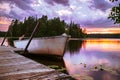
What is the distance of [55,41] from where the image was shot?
15.3 meters

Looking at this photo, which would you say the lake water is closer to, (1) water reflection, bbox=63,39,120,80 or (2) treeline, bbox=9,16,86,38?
(1) water reflection, bbox=63,39,120,80

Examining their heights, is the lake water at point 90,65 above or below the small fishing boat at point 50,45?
below

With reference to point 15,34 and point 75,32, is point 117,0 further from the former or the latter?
point 75,32

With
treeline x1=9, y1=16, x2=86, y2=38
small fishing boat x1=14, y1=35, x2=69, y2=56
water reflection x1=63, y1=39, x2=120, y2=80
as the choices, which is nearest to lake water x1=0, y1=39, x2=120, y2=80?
water reflection x1=63, y1=39, x2=120, y2=80

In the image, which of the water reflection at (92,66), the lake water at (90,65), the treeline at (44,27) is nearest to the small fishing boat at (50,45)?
the lake water at (90,65)

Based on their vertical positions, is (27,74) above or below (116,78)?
above

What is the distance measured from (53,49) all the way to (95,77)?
219 inches

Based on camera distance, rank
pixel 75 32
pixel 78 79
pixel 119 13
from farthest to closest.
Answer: pixel 75 32, pixel 78 79, pixel 119 13

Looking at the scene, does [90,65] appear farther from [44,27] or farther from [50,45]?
[44,27]

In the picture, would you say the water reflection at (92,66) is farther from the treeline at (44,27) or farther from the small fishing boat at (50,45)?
the treeline at (44,27)

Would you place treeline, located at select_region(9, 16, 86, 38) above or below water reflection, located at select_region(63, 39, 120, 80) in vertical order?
above

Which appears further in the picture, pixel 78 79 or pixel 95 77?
pixel 95 77

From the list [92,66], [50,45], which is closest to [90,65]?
[92,66]

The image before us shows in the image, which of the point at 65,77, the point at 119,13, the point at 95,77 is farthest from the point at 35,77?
the point at 95,77
